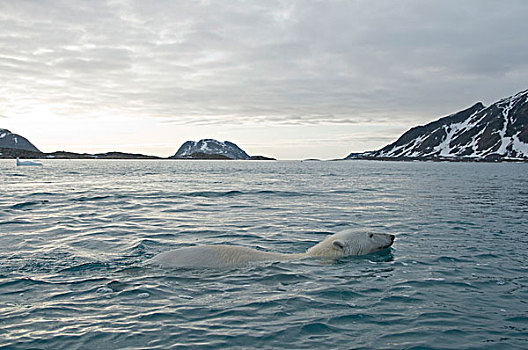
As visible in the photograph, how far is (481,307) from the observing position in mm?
8297

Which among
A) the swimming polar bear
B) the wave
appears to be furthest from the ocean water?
the wave

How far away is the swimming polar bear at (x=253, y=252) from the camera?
10.6m

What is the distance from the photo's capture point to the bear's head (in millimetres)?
12047

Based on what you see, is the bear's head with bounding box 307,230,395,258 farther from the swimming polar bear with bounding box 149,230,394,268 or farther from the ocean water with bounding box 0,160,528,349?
the ocean water with bounding box 0,160,528,349

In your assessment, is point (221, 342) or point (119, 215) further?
point (119, 215)

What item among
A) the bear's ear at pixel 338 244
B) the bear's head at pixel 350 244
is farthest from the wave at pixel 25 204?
the bear's ear at pixel 338 244

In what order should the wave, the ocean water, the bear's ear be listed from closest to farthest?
the ocean water, the bear's ear, the wave

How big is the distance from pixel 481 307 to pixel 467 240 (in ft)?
24.3

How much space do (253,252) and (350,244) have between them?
298cm

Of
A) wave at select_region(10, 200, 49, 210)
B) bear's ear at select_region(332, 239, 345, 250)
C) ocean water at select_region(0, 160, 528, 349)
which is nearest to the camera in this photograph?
ocean water at select_region(0, 160, 528, 349)

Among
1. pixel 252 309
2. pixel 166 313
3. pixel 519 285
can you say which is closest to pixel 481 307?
pixel 519 285

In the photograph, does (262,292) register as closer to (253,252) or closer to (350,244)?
(253,252)

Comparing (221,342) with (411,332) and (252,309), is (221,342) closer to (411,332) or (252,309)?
(252,309)

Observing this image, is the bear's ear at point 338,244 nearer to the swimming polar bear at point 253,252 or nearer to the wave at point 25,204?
the swimming polar bear at point 253,252
